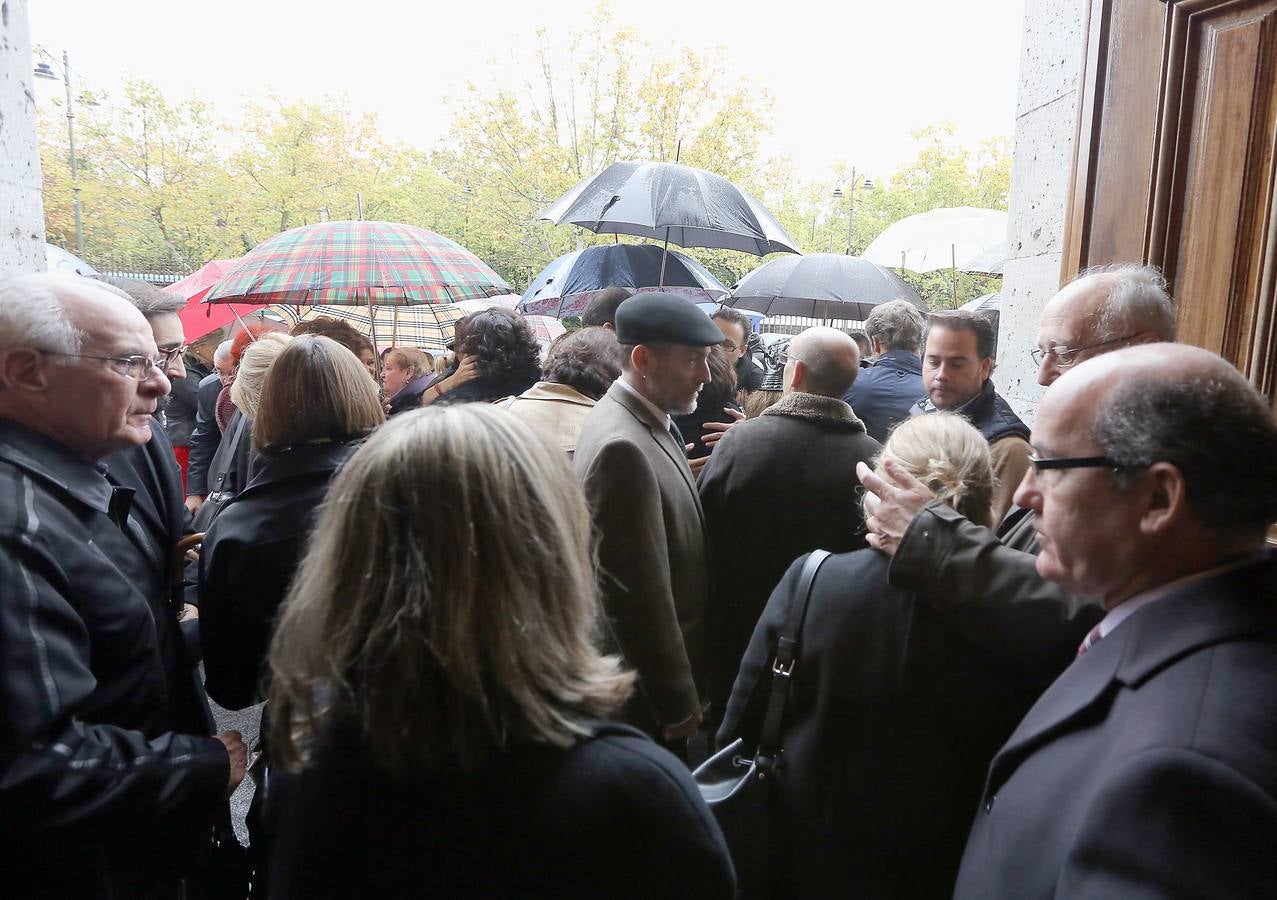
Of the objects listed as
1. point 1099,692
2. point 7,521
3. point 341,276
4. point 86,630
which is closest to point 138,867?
point 86,630

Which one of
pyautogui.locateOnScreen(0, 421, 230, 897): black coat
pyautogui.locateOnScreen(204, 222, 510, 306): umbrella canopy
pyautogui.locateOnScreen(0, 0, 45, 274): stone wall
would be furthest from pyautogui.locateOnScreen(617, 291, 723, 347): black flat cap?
pyautogui.locateOnScreen(204, 222, 510, 306): umbrella canopy

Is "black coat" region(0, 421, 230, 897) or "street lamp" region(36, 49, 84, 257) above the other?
"street lamp" region(36, 49, 84, 257)

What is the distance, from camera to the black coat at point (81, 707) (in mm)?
1440

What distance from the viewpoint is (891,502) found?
6.38 feet

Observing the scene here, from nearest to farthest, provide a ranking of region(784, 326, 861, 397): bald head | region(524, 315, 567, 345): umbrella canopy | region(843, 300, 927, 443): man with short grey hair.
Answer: region(784, 326, 861, 397): bald head → region(843, 300, 927, 443): man with short grey hair → region(524, 315, 567, 345): umbrella canopy

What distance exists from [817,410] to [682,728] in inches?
50.5

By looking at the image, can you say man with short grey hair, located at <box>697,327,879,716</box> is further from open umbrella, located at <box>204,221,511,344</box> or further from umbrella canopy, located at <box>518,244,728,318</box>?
umbrella canopy, located at <box>518,244,728,318</box>

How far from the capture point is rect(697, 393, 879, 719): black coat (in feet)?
10.2

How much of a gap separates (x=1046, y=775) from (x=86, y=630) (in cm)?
171

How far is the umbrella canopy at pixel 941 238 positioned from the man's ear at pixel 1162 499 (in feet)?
26.3

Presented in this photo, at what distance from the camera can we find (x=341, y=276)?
18.0ft

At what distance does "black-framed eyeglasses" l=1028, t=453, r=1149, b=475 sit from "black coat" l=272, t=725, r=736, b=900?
0.80 meters

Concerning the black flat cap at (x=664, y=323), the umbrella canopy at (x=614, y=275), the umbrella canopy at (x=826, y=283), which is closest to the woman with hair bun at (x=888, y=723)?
the black flat cap at (x=664, y=323)

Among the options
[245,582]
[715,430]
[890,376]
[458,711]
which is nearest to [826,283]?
[890,376]
